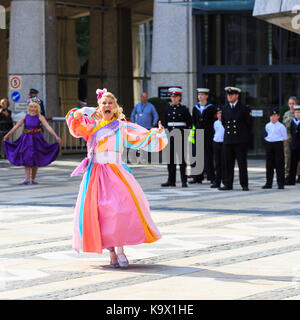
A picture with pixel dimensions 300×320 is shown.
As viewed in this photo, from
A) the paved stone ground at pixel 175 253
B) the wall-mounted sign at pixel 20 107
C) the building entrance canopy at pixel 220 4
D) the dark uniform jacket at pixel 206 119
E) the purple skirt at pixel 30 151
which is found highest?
the building entrance canopy at pixel 220 4

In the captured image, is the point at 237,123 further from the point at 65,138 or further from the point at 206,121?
the point at 65,138

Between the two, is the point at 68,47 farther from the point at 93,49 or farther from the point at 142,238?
the point at 142,238

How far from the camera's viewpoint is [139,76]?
3078 cm

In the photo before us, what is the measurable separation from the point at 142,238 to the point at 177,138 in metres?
8.44

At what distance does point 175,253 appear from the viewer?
30.5 ft

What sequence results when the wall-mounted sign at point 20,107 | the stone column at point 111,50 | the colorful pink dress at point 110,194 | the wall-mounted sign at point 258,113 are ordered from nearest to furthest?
the colorful pink dress at point 110,194 → the wall-mounted sign at point 258,113 → the wall-mounted sign at point 20,107 → the stone column at point 111,50

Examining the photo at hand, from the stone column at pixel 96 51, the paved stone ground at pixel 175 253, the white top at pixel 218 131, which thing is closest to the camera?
the paved stone ground at pixel 175 253

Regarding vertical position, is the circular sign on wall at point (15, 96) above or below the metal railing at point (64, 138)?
above

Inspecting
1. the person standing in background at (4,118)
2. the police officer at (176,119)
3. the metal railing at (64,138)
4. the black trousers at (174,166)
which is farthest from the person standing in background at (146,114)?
the police officer at (176,119)

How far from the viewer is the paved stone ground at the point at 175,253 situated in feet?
24.2

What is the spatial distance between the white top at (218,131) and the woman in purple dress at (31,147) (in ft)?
9.62

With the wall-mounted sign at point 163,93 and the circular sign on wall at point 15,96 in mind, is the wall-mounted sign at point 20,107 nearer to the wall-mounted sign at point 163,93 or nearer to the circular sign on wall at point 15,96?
the circular sign on wall at point 15,96
